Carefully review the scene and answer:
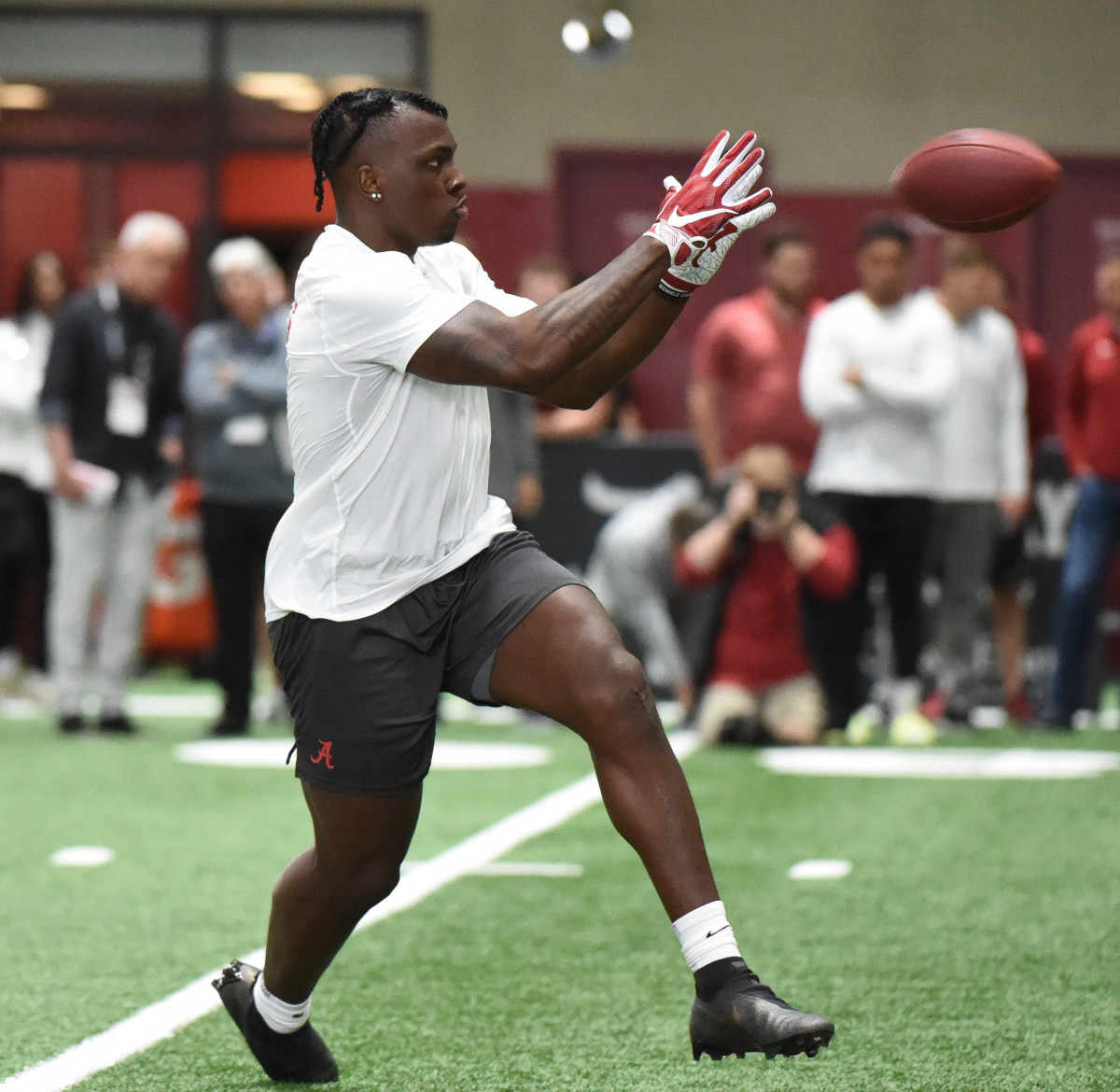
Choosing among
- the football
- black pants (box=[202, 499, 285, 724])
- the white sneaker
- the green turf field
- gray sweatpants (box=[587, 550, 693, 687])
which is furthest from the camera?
gray sweatpants (box=[587, 550, 693, 687])

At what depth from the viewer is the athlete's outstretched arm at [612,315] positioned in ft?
10.2

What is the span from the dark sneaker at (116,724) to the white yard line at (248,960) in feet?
8.04

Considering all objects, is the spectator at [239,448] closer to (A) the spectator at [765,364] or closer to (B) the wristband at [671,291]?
(A) the spectator at [765,364]

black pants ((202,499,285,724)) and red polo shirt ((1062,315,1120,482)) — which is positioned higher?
red polo shirt ((1062,315,1120,482))

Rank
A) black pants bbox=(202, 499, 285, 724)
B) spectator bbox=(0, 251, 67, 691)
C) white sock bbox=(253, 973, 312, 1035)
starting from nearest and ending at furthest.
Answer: white sock bbox=(253, 973, 312, 1035) < black pants bbox=(202, 499, 285, 724) < spectator bbox=(0, 251, 67, 691)

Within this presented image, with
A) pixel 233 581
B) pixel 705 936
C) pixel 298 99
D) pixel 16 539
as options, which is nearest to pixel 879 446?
pixel 233 581

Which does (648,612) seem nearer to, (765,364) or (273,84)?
(765,364)

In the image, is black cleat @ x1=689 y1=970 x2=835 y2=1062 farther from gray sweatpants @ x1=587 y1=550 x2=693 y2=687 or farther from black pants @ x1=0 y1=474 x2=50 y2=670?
black pants @ x1=0 y1=474 x2=50 y2=670

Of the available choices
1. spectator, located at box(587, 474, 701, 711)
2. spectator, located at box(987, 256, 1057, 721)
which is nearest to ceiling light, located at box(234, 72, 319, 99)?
spectator, located at box(587, 474, 701, 711)

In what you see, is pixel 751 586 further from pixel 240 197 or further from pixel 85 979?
pixel 240 197

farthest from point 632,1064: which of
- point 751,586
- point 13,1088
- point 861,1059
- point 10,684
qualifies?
point 10,684

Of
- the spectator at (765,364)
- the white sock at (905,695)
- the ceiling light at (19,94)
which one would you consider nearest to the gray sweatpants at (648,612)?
the spectator at (765,364)

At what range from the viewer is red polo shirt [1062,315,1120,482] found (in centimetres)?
885

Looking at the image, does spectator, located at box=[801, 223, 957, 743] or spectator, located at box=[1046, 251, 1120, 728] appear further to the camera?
spectator, located at box=[1046, 251, 1120, 728]
